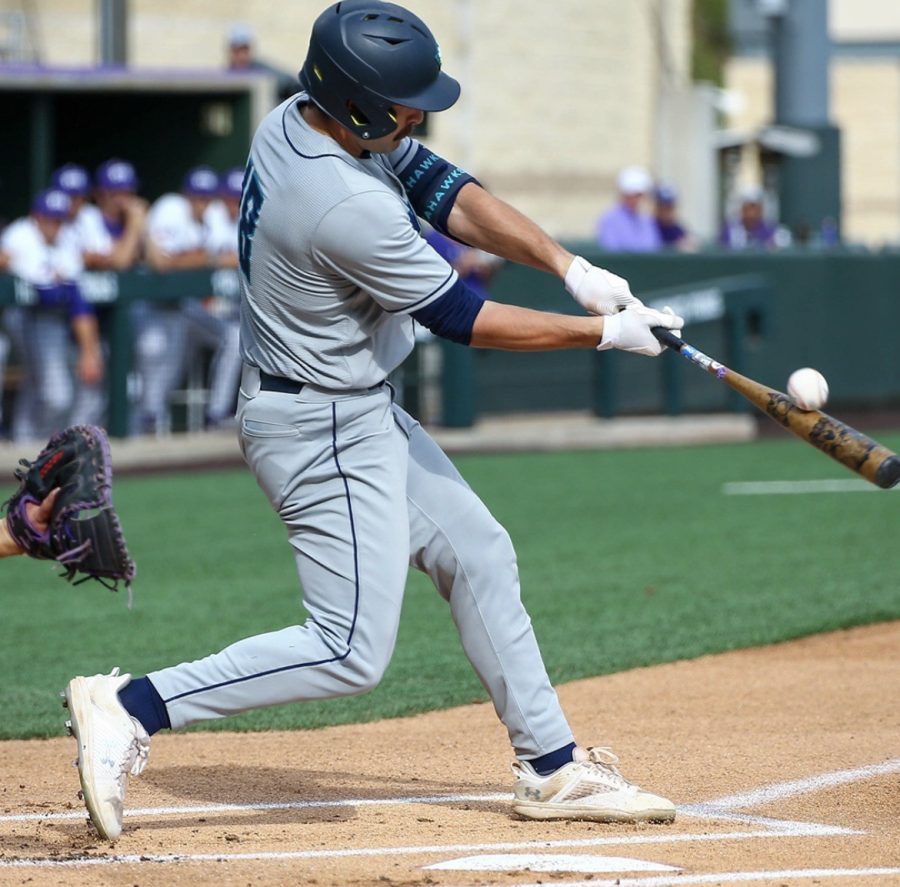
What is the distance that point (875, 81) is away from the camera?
43.1 metres

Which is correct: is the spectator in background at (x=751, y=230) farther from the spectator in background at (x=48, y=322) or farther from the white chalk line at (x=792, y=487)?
the spectator in background at (x=48, y=322)

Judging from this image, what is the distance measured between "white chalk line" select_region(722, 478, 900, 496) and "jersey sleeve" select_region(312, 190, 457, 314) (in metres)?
7.97

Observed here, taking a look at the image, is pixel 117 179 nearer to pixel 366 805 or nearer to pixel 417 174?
pixel 417 174

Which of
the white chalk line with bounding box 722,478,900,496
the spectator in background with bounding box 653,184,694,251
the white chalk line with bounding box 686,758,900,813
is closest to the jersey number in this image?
the white chalk line with bounding box 686,758,900,813

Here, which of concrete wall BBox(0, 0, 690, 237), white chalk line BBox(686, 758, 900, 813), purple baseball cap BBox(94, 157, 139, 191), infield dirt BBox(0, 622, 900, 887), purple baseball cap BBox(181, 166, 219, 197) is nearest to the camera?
infield dirt BBox(0, 622, 900, 887)

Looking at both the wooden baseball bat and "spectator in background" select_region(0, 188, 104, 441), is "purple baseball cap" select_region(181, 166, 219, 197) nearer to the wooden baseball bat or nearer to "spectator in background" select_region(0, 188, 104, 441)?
"spectator in background" select_region(0, 188, 104, 441)

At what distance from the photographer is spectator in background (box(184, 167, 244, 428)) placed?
13.6 meters

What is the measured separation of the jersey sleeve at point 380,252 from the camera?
162 inches

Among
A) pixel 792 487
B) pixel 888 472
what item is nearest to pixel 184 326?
pixel 792 487

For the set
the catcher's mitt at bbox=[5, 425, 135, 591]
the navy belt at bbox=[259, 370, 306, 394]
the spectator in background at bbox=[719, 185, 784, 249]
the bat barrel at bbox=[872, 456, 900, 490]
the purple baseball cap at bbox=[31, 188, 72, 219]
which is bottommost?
the spectator in background at bbox=[719, 185, 784, 249]

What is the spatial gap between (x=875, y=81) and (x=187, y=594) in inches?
1486

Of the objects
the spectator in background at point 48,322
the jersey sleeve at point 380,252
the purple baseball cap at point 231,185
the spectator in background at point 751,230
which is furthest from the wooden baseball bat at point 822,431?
the spectator in background at point 751,230

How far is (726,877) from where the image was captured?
3.90m

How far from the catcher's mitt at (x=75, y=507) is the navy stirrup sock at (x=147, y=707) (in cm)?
40
